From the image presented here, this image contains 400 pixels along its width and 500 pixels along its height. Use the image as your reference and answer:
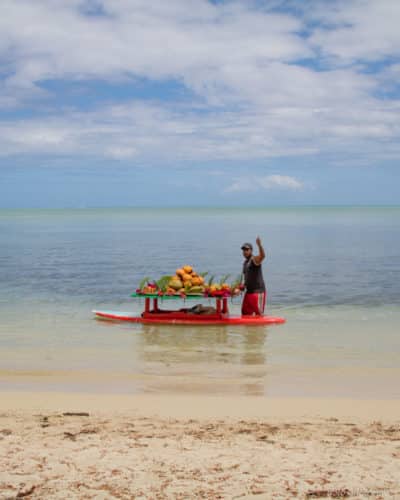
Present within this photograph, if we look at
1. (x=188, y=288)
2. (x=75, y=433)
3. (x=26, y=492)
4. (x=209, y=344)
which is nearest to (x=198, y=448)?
(x=75, y=433)

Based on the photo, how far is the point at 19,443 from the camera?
5.48 meters

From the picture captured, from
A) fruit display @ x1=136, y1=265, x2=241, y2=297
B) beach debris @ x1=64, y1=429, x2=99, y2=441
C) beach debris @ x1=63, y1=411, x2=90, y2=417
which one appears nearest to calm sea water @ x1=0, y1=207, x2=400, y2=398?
fruit display @ x1=136, y1=265, x2=241, y2=297

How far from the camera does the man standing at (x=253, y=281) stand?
39.4 feet

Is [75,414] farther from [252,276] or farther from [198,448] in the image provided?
[252,276]

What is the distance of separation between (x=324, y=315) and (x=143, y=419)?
29.5ft

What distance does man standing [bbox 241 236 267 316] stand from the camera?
1201 centimetres

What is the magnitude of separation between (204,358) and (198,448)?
460cm

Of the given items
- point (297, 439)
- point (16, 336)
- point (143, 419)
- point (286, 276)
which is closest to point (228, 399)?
point (143, 419)

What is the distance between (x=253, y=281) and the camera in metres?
12.2

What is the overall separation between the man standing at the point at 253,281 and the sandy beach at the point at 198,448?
16.3ft

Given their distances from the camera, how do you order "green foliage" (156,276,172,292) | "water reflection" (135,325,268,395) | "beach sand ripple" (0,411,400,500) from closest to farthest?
"beach sand ripple" (0,411,400,500), "water reflection" (135,325,268,395), "green foliage" (156,276,172,292)

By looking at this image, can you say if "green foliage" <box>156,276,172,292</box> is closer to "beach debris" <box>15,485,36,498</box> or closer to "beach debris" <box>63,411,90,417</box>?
"beach debris" <box>63,411,90,417</box>

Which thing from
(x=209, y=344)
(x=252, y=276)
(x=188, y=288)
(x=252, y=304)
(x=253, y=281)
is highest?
(x=252, y=276)

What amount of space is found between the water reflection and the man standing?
523mm
